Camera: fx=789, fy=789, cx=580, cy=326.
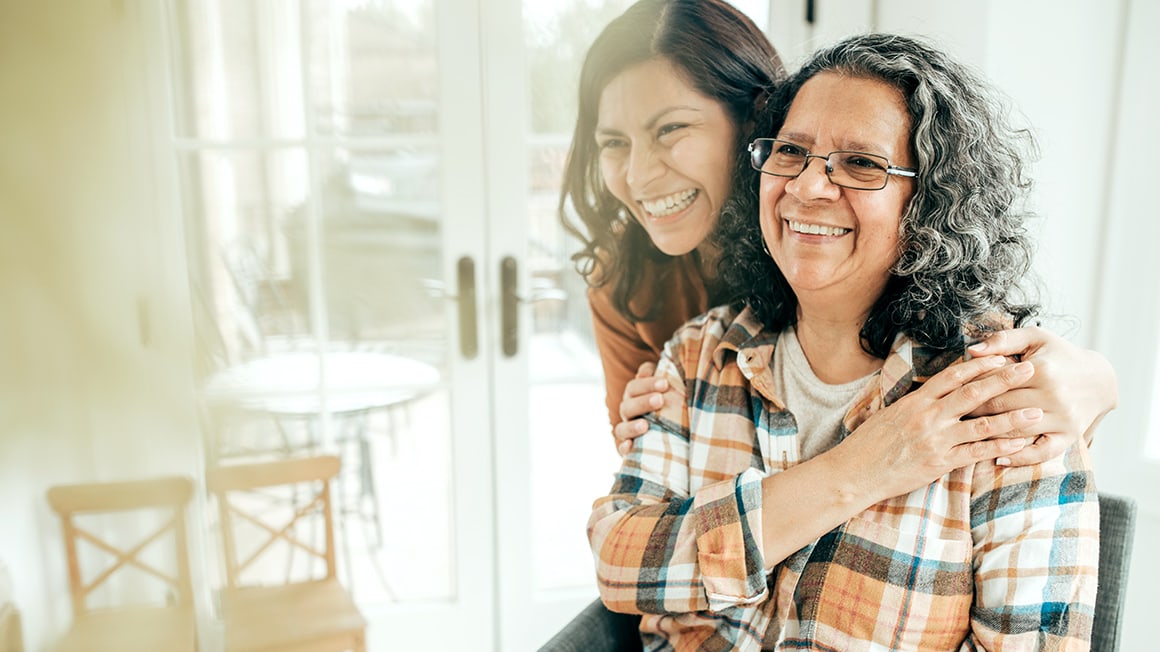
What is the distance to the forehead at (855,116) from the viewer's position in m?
0.83

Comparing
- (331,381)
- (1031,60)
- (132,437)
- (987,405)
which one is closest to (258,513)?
(331,381)

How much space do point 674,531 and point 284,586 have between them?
59cm

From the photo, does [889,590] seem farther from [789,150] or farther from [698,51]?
[698,51]

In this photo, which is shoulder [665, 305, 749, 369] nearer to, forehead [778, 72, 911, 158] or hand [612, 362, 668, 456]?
hand [612, 362, 668, 456]

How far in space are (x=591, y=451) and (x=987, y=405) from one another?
926 mm

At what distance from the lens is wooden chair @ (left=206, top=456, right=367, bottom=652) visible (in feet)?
3.17

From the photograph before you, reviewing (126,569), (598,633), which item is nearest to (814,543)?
(598,633)

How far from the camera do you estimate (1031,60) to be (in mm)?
1331

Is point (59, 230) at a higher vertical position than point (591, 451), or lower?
higher

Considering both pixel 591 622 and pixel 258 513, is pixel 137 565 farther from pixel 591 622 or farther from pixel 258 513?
pixel 591 622

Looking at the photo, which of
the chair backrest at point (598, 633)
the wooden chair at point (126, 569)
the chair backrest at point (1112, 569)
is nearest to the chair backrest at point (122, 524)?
the wooden chair at point (126, 569)

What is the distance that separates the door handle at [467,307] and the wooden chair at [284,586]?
334mm

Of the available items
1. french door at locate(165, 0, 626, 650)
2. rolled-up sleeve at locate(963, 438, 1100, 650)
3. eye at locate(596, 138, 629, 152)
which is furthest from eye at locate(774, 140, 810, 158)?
french door at locate(165, 0, 626, 650)

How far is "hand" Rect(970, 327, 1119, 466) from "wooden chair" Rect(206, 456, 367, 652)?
85cm
